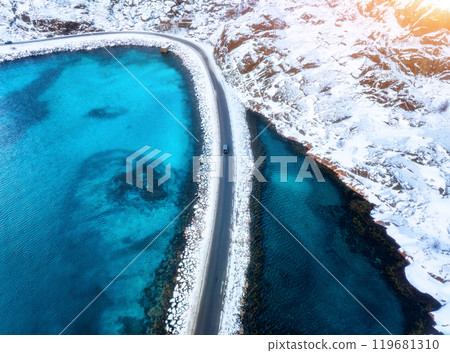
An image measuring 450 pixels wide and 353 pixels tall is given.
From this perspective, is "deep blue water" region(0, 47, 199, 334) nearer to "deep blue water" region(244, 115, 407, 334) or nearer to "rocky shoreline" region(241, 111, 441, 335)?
"rocky shoreline" region(241, 111, 441, 335)

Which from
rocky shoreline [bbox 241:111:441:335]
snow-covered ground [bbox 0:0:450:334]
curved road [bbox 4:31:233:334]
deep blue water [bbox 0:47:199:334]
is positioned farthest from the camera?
snow-covered ground [bbox 0:0:450:334]

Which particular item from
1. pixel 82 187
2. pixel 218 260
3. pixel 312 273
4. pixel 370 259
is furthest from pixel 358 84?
pixel 82 187

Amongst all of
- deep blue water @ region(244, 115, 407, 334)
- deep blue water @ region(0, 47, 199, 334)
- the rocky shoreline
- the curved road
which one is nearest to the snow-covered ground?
the rocky shoreline

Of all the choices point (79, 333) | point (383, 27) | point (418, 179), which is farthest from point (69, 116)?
point (383, 27)

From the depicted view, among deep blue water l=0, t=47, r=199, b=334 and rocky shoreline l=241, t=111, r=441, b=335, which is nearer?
rocky shoreline l=241, t=111, r=441, b=335

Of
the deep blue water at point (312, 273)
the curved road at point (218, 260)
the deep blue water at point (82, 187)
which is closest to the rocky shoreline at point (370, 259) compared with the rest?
the deep blue water at point (312, 273)

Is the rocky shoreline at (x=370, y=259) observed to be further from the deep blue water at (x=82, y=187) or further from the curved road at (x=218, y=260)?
the deep blue water at (x=82, y=187)

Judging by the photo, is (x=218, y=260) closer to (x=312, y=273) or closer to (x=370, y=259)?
(x=312, y=273)
